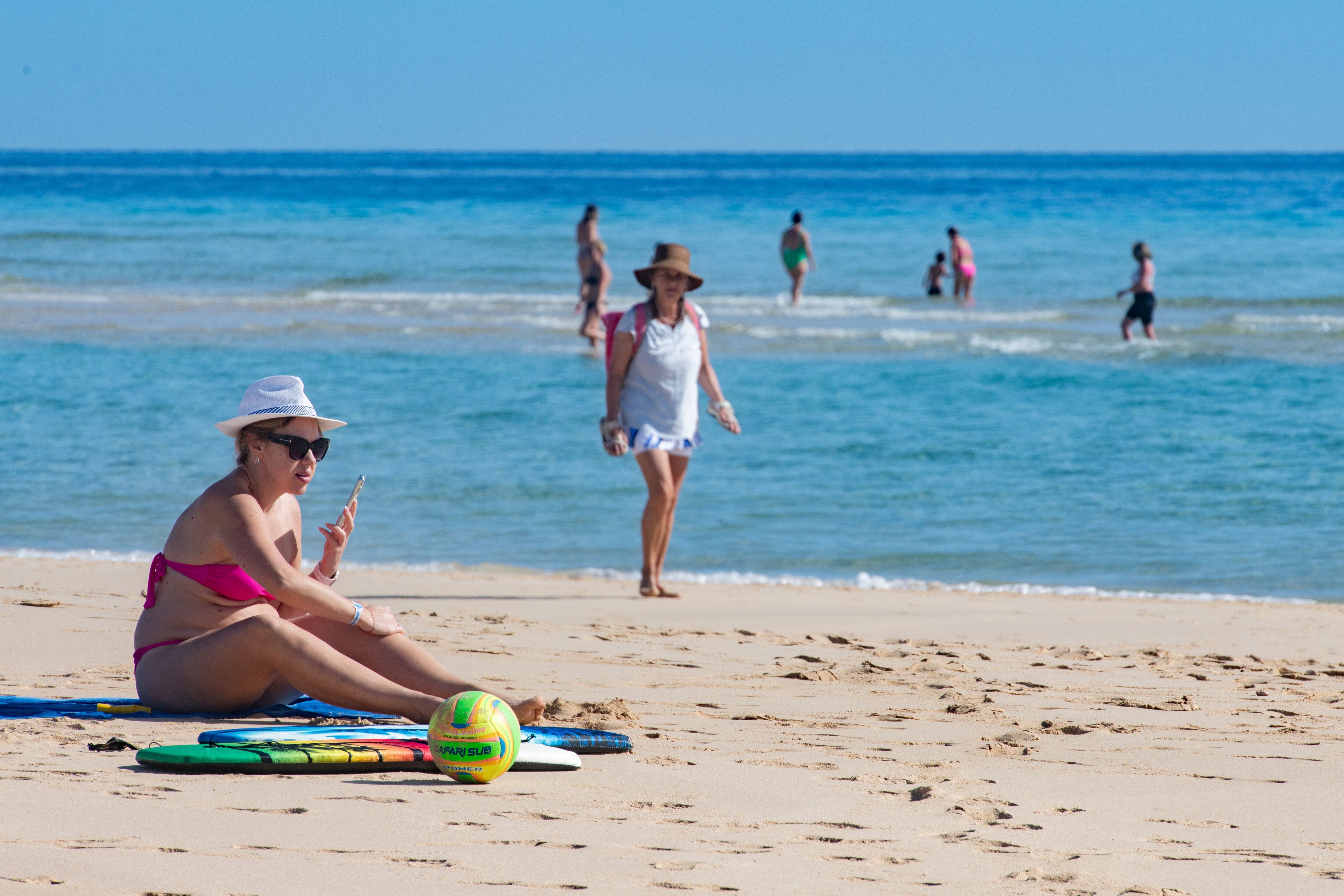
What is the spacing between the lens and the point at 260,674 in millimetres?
3818

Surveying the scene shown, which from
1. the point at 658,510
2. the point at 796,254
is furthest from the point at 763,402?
the point at 796,254

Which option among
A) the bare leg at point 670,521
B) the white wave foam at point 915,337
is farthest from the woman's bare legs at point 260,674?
the white wave foam at point 915,337

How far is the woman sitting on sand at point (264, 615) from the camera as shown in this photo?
3.69 meters

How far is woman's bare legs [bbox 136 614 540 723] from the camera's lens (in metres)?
3.68

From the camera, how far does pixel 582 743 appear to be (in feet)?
12.4

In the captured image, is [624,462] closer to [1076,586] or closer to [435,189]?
[1076,586]

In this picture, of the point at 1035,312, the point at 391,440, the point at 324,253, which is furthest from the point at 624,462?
the point at 324,253

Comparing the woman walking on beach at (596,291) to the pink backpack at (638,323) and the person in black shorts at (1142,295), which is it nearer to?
the person in black shorts at (1142,295)

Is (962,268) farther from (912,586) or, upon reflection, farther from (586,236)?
(912,586)

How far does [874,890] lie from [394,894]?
0.93m

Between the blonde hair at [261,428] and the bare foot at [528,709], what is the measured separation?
101cm

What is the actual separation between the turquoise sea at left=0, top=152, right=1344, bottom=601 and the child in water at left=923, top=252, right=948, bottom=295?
0.54 m

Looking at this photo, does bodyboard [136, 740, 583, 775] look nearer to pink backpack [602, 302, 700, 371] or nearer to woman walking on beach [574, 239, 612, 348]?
pink backpack [602, 302, 700, 371]

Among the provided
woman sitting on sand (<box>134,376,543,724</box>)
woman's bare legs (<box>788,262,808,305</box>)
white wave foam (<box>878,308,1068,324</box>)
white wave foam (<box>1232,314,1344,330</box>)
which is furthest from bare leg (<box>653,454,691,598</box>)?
woman's bare legs (<box>788,262,808,305</box>)
